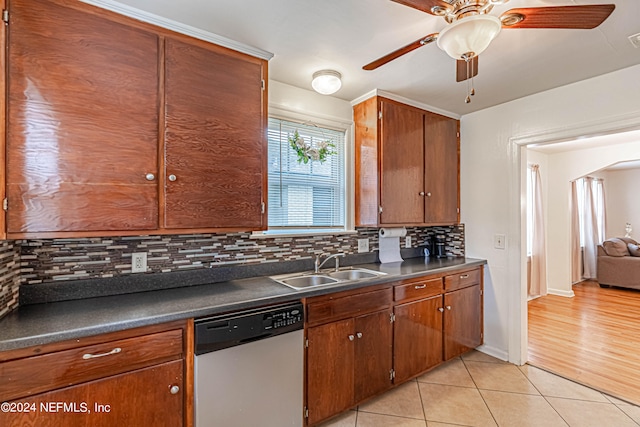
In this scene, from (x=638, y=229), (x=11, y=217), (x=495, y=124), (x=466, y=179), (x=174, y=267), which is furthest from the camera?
(x=638, y=229)

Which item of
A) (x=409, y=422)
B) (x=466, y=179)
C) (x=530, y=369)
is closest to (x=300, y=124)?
(x=466, y=179)

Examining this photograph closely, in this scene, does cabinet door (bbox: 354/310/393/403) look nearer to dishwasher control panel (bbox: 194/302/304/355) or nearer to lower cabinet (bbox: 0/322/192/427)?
dishwasher control panel (bbox: 194/302/304/355)

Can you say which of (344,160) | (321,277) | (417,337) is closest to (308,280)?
(321,277)

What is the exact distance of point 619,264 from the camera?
5.11 metres

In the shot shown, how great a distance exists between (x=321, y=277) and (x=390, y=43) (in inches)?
65.5

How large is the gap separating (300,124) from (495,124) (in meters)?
1.86

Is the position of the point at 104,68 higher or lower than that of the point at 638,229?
higher

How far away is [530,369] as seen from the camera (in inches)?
103

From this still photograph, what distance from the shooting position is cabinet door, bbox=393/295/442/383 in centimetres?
226

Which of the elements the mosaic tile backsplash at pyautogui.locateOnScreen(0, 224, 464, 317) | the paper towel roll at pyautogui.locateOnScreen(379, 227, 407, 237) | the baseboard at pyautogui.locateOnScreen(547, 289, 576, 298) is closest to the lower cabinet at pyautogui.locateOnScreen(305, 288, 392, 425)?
the mosaic tile backsplash at pyautogui.locateOnScreen(0, 224, 464, 317)

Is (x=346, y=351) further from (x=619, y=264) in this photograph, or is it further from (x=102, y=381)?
(x=619, y=264)

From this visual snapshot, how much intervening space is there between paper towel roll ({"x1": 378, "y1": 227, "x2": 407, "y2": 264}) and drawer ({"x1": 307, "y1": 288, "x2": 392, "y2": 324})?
726mm

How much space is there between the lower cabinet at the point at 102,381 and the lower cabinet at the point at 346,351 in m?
0.73

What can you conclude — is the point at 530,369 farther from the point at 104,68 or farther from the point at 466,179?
the point at 104,68
